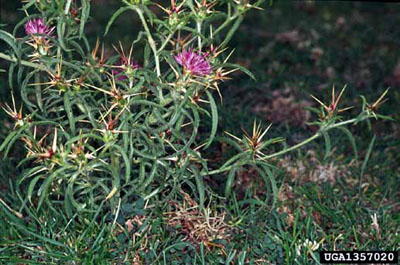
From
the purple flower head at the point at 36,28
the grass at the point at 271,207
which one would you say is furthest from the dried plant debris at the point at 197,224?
the purple flower head at the point at 36,28

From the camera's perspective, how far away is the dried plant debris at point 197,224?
3.34m

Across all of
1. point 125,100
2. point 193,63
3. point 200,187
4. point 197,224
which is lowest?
point 197,224

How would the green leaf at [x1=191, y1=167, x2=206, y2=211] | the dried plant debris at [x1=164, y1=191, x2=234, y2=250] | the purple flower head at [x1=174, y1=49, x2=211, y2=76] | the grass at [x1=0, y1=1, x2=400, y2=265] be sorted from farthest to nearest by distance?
the dried plant debris at [x1=164, y1=191, x2=234, y2=250]
the grass at [x1=0, y1=1, x2=400, y2=265]
the green leaf at [x1=191, y1=167, x2=206, y2=211]
the purple flower head at [x1=174, y1=49, x2=211, y2=76]

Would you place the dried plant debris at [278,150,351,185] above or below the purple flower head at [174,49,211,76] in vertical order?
below

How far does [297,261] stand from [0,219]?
55.8 inches

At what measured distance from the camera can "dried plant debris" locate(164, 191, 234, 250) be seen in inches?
131

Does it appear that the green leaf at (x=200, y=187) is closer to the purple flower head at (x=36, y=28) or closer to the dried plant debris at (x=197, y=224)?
the dried plant debris at (x=197, y=224)

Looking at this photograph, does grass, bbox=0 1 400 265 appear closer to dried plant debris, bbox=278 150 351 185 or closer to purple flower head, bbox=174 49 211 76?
dried plant debris, bbox=278 150 351 185

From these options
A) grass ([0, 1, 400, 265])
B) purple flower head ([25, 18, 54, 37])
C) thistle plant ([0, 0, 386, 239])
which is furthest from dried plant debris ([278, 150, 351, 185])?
purple flower head ([25, 18, 54, 37])

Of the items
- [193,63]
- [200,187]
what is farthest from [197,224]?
[193,63]

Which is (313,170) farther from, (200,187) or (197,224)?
(200,187)

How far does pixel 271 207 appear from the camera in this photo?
11.8 feet

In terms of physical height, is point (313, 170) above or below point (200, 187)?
below

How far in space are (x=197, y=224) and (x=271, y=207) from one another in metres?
0.45
